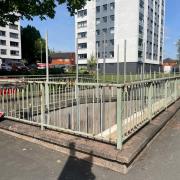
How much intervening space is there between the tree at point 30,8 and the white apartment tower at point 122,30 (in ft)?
133

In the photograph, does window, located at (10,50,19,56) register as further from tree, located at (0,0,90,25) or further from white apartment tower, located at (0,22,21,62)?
tree, located at (0,0,90,25)

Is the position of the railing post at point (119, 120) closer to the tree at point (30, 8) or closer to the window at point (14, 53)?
the tree at point (30, 8)

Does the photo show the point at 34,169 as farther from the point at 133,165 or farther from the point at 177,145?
the point at 177,145

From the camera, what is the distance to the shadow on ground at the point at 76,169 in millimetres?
3656

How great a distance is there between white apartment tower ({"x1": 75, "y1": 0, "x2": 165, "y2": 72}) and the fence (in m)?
46.1

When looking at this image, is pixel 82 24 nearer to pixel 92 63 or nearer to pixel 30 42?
pixel 92 63

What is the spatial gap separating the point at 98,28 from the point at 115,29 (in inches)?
220

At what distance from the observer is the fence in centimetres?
451

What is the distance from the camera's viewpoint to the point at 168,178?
3.61m

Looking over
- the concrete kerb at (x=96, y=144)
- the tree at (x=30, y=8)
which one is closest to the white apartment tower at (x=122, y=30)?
the tree at (x=30, y=8)

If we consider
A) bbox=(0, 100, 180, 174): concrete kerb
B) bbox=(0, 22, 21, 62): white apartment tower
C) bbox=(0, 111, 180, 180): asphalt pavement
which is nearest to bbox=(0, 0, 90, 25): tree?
bbox=(0, 100, 180, 174): concrete kerb

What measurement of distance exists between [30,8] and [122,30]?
157 feet

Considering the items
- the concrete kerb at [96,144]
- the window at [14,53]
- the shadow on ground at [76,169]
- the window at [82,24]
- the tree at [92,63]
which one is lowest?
the shadow on ground at [76,169]

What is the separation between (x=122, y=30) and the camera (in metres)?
57.0
